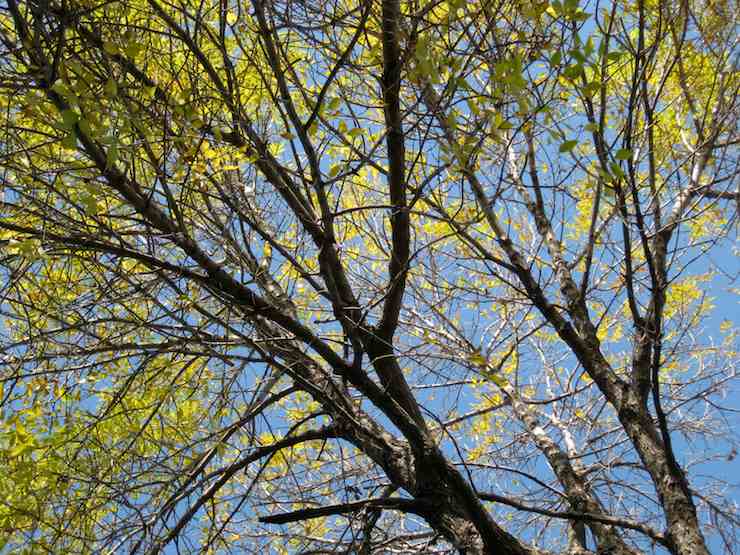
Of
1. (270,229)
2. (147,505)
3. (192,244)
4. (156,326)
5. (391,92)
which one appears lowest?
(147,505)

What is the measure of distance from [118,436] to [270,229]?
1.81 m

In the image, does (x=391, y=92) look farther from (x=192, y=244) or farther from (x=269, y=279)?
(x=269, y=279)

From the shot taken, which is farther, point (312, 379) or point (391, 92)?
point (312, 379)

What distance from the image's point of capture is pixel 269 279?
14.7 feet

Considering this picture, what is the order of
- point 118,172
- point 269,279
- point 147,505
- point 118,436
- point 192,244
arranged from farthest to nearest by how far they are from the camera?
1. point 118,436
2. point 269,279
3. point 147,505
4. point 192,244
5. point 118,172

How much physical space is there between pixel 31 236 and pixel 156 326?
0.66 m

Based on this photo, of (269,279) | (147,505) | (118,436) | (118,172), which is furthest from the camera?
(118,436)

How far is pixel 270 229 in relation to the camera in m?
4.50

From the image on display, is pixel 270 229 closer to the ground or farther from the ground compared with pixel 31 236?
farther from the ground

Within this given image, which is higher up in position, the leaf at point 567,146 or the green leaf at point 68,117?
the leaf at point 567,146

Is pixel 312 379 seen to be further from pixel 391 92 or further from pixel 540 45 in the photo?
pixel 540 45

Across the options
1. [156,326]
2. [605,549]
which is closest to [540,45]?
[156,326]

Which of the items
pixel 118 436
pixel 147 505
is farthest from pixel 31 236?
pixel 118 436

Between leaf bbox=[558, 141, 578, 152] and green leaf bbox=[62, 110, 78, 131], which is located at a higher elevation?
leaf bbox=[558, 141, 578, 152]
